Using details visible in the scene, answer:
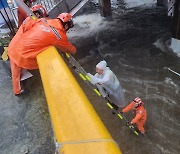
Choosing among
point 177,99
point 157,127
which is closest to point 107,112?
point 157,127

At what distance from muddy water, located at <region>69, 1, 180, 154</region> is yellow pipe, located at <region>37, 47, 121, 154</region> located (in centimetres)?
279

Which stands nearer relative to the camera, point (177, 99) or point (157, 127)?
point (157, 127)

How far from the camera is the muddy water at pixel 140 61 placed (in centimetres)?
596

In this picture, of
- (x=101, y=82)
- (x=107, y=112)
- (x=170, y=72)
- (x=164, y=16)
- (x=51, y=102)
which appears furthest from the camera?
(x=164, y=16)

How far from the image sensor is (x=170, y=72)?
853 cm

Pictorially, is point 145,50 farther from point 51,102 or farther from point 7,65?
point 51,102

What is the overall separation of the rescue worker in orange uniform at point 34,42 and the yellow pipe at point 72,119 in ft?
3.62

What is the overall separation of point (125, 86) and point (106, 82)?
345cm

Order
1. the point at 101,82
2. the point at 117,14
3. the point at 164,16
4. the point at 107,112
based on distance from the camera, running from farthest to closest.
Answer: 1. the point at 117,14
2. the point at 164,16
3. the point at 107,112
4. the point at 101,82

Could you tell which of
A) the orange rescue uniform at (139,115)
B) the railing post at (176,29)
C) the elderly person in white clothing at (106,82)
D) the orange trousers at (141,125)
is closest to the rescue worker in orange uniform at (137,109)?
the orange rescue uniform at (139,115)

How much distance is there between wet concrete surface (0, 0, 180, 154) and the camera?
432 cm

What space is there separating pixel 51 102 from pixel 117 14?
11289 mm

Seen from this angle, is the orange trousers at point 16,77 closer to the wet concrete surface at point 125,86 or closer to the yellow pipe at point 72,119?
the wet concrete surface at point 125,86

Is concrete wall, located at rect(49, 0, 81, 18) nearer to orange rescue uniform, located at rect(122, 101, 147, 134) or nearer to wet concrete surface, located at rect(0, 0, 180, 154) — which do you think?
wet concrete surface, located at rect(0, 0, 180, 154)
